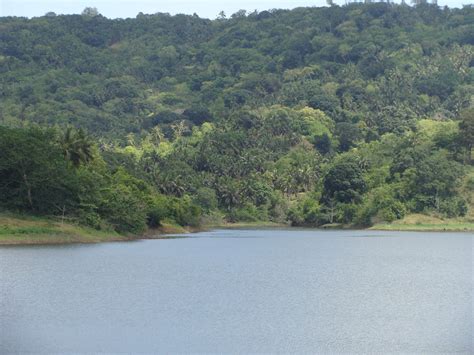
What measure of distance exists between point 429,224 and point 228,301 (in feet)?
427

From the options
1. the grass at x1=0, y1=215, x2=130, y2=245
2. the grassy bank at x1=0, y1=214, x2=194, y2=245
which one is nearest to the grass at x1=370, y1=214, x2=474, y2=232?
the grassy bank at x1=0, y1=214, x2=194, y2=245

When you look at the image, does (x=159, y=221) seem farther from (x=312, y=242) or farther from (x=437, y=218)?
(x=437, y=218)

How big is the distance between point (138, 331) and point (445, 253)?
75.2m

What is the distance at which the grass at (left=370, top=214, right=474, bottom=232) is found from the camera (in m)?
186

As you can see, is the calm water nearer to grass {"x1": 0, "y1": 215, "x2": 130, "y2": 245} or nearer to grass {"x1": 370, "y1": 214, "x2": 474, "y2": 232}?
grass {"x1": 0, "y1": 215, "x2": 130, "y2": 245}

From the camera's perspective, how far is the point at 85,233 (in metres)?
122

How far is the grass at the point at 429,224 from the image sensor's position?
18638 centimetres

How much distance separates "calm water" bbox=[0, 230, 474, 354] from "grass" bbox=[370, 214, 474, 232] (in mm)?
74267

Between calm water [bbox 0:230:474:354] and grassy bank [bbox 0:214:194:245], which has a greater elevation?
calm water [bbox 0:230:474:354]

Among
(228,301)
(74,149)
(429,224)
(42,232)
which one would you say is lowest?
(429,224)

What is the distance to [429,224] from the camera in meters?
189

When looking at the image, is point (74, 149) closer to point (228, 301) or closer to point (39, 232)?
point (39, 232)

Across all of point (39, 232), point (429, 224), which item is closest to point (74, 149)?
point (39, 232)

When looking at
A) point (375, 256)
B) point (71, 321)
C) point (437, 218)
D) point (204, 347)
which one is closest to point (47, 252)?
point (375, 256)
